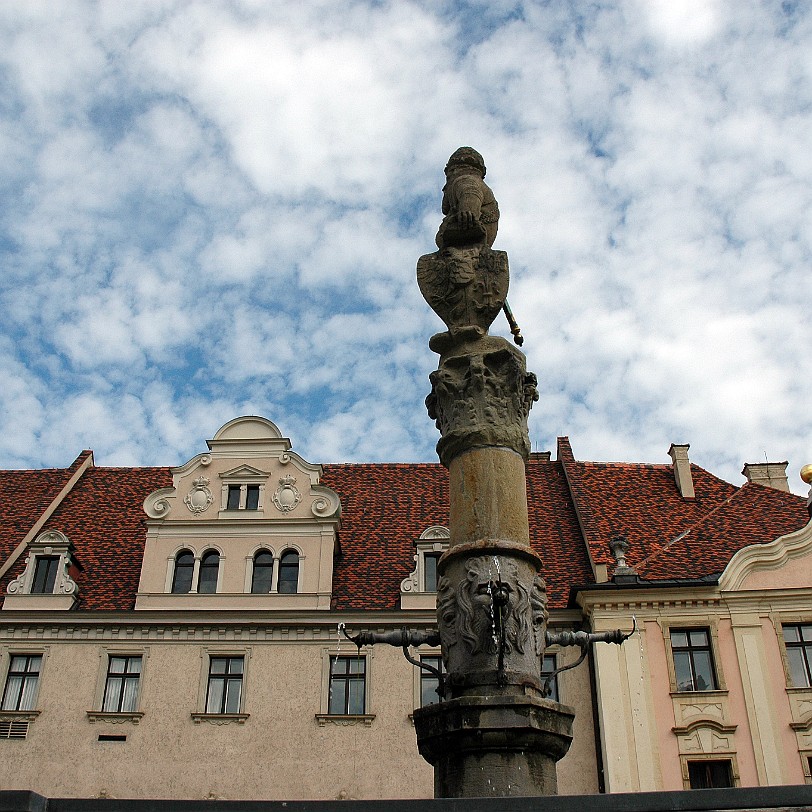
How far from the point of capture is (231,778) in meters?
19.0

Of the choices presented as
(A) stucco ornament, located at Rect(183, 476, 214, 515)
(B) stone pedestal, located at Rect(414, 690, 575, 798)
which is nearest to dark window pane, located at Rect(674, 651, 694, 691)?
(A) stucco ornament, located at Rect(183, 476, 214, 515)

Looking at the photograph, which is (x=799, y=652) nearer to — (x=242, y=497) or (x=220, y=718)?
(x=220, y=718)

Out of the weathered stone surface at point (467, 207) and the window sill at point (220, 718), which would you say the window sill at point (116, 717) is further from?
the weathered stone surface at point (467, 207)

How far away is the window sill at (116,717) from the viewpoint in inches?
776

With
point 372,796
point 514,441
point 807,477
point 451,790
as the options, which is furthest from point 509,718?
point 807,477

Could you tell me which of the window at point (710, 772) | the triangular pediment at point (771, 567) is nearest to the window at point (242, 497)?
the triangular pediment at point (771, 567)

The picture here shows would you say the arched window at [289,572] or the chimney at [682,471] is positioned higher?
the chimney at [682,471]

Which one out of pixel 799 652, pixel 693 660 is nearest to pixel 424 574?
pixel 693 660

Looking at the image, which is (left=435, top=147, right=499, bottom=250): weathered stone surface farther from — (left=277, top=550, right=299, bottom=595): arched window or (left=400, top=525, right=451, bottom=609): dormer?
(left=277, top=550, right=299, bottom=595): arched window

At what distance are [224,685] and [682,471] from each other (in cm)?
1274

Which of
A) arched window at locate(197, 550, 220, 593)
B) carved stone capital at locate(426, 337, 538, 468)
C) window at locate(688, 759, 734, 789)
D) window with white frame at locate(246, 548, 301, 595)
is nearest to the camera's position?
carved stone capital at locate(426, 337, 538, 468)

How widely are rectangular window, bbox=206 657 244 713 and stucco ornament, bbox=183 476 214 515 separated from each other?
353 cm

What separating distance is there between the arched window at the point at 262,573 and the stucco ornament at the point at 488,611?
48.5 feet

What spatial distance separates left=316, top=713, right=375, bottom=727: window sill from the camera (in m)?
19.6
